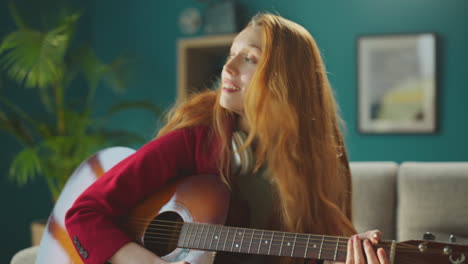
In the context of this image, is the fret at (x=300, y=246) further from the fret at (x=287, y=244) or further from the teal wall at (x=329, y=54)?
the teal wall at (x=329, y=54)

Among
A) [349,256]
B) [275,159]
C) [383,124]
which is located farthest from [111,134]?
[349,256]

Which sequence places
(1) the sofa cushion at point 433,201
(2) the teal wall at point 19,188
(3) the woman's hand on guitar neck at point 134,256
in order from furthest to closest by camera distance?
1. (2) the teal wall at point 19,188
2. (1) the sofa cushion at point 433,201
3. (3) the woman's hand on guitar neck at point 134,256

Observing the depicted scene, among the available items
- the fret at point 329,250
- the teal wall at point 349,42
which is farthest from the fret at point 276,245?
the teal wall at point 349,42

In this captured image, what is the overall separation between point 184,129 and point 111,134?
1.87 meters

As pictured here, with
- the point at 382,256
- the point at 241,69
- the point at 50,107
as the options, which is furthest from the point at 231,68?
the point at 50,107

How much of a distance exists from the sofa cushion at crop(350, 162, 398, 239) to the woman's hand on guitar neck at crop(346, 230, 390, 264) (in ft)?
3.19

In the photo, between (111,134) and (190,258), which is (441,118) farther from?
(190,258)

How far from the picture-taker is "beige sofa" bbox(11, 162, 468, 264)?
1.92 m

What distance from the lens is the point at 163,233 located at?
140cm

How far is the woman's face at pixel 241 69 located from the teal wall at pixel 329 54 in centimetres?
171

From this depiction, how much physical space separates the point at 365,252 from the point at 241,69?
0.60 m

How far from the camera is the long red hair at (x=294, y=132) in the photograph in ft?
4.49

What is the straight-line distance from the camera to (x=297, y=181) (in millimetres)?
1364

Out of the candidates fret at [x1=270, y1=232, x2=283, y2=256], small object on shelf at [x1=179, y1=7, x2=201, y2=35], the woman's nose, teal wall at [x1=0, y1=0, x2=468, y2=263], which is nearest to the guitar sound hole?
fret at [x1=270, y1=232, x2=283, y2=256]
